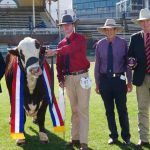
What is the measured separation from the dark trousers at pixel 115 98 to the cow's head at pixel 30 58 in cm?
105

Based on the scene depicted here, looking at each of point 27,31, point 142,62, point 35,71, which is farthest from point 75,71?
point 27,31

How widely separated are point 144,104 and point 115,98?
0.49m

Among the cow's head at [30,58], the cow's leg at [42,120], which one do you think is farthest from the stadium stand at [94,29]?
the cow's head at [30,58]

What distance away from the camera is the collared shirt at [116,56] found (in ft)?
21.9

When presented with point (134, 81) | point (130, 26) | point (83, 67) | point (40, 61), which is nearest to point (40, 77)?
point (40, 61)

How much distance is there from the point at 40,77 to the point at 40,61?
1.15 feet

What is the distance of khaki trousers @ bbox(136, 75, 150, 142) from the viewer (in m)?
6.60

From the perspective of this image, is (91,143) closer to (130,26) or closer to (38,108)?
(38,108)

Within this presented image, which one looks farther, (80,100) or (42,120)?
(42,120)

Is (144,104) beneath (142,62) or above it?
beneath

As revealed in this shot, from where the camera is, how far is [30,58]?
6.70 meters

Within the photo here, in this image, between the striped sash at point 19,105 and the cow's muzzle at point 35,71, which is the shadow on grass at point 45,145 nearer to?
the striped sash at point 19,105

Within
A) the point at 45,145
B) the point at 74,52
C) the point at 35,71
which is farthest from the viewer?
the point at 45,145

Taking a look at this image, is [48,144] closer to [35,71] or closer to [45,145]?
[45,145]
